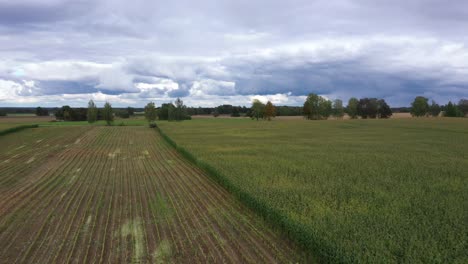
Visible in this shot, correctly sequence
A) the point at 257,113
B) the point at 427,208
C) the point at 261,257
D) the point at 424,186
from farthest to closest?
the point at 257,113 < the point at 424,186 < the point at 427,208 < the point at 261,257

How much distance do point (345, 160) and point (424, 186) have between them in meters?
9.28

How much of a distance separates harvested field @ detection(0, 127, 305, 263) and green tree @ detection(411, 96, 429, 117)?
14179 centimetres

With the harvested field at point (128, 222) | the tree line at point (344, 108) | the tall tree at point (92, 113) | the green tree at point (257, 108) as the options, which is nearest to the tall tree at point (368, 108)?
the tree line at point (344, 108)

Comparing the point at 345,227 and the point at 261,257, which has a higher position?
the point at 345,227

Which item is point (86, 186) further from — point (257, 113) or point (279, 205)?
A: point (257, 113)

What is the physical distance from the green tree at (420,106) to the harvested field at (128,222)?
5582 inches

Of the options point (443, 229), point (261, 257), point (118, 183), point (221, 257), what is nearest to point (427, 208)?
point (443, 229)

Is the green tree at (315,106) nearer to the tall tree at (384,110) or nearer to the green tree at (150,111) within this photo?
the tall tree at (384,110)

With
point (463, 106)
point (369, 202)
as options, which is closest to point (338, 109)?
point (463, 106)

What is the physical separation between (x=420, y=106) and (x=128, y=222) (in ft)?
496

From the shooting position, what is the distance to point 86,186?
65.5ft

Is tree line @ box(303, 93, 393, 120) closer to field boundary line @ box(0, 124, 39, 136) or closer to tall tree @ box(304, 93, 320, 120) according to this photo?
tall tree @ box(304, 93, 320, 120)

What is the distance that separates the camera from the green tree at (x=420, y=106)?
13712cm

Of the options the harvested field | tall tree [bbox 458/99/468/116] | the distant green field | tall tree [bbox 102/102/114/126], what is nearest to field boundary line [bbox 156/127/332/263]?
the distant green field
